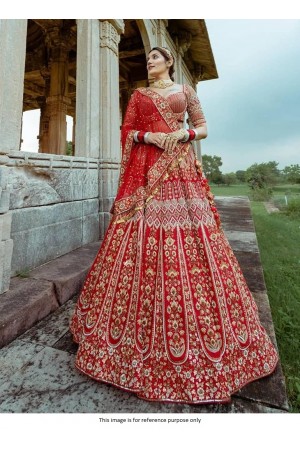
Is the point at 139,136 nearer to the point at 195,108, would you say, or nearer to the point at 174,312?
the point at 195,108

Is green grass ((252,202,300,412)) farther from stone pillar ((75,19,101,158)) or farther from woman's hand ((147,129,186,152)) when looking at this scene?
stone pillar ((75,19,101,158))

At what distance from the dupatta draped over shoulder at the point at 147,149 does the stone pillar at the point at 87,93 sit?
1848 mm

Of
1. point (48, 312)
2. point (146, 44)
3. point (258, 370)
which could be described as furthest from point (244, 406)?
point (146, 44)

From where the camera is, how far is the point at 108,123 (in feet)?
11.5

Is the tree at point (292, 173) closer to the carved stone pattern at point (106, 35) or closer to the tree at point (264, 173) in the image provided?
the tree at point (264, 173)

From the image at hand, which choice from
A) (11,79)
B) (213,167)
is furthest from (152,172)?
(213,167)

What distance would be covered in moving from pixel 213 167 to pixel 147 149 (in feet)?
273

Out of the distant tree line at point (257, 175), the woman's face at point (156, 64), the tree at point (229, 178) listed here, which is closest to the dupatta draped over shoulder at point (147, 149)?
the woman's face at point (156, 64)

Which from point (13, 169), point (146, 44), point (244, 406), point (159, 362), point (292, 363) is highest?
point (146, 44)

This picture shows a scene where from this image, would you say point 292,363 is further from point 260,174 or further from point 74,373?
point 260,174

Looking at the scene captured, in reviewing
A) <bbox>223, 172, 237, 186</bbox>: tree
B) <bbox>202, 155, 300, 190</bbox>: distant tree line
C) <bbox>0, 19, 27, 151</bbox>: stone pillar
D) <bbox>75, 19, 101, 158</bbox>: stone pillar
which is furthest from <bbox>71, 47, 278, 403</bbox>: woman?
<bbox>223, 172, 237, 186</bbox>: tree

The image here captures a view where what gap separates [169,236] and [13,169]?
164 centimetres

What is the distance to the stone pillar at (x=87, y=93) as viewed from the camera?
3.28 meters

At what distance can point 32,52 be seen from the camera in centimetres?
829
